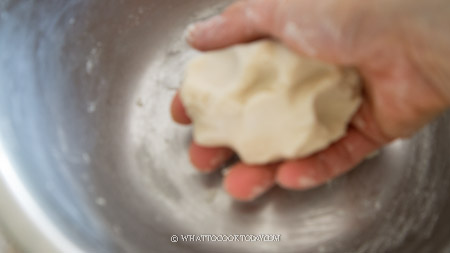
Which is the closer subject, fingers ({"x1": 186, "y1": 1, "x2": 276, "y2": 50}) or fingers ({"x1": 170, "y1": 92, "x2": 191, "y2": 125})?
fingers ({"x1": 186, "y1": 1, "x2": 276, "y2": 50})

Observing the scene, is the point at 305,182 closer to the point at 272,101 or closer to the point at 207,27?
the point at 272,101

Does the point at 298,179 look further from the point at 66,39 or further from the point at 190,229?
the point at 66,39

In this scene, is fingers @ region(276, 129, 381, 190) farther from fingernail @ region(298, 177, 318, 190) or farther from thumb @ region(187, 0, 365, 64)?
thumb @ region(187, 0, 365, 64)

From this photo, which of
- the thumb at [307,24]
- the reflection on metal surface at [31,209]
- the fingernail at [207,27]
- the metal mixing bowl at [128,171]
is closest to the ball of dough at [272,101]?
the thumb at [307,24]

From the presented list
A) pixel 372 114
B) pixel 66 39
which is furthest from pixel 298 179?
pixel 66 39

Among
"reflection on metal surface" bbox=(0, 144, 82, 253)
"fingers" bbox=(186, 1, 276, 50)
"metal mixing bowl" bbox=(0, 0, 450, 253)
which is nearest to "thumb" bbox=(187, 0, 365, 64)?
"fingers" bbox=(186, 1, 276, 50)

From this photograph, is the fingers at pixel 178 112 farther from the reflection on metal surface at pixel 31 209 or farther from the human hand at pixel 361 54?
the reflection on metal surface at pixel 31 209

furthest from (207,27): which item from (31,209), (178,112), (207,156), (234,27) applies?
(31,209)
